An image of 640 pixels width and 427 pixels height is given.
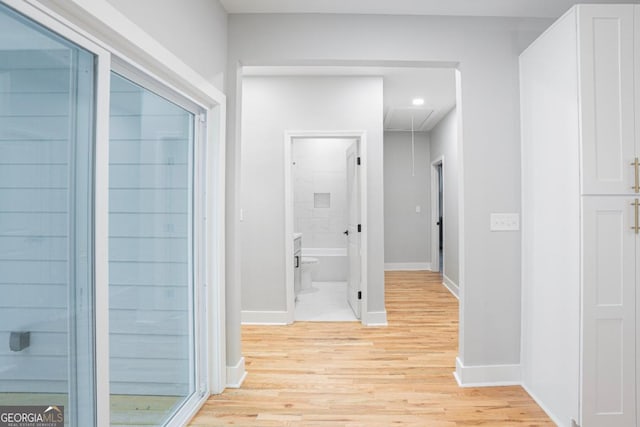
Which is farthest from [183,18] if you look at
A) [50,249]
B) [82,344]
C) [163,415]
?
[163,415]

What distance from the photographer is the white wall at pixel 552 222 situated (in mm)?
1896

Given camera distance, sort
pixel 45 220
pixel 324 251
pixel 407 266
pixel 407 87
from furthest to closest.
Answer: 1. pixel 407 266
2. pixel 324 251
3. pixel 407 87
4. pixel 45 220

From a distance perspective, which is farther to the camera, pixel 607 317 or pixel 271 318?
pixel 271 318

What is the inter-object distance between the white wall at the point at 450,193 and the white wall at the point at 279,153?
1910 millimetres

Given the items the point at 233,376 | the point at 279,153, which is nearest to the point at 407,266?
the point at 279,153

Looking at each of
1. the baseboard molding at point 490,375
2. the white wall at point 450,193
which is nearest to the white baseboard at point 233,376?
the baseboard molding at point 490,375

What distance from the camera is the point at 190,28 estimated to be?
1963 mm

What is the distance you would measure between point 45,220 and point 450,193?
5379mm

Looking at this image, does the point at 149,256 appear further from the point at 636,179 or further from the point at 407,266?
the point at 407,266

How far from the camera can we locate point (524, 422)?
2051 millimetres

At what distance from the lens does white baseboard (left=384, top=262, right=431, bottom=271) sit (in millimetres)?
6980

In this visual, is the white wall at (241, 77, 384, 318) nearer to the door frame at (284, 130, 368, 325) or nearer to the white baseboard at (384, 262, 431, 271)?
the door frame at (284, 130, 368, 325)

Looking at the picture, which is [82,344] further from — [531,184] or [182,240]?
[531,184]

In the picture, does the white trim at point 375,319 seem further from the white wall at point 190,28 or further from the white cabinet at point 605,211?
the white wall at point 190,28
